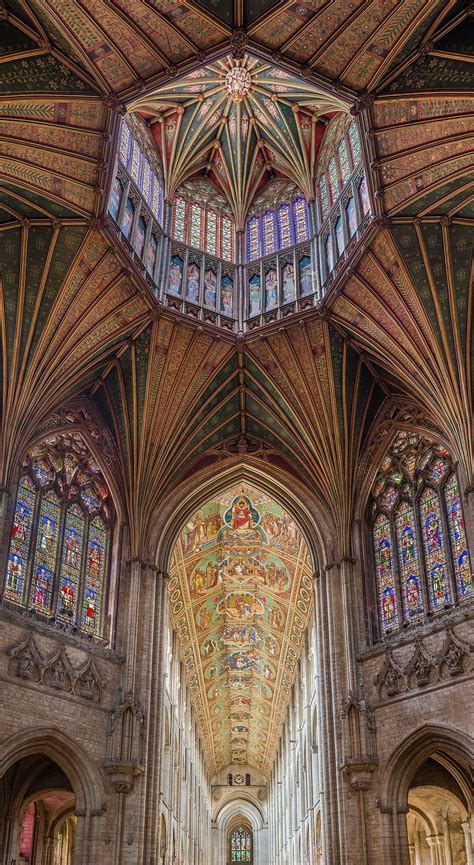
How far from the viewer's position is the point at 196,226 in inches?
1022

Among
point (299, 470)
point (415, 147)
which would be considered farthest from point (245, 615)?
point (415, 147)

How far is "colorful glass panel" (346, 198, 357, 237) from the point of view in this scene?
2158 centimetres

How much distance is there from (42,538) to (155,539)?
3.81m

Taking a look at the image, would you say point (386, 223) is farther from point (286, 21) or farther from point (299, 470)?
point (299, 470)

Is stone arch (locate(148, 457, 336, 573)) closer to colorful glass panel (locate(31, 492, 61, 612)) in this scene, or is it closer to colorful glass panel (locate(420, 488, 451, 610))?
colorful glass panel (locate(420, 488, 451, 610))

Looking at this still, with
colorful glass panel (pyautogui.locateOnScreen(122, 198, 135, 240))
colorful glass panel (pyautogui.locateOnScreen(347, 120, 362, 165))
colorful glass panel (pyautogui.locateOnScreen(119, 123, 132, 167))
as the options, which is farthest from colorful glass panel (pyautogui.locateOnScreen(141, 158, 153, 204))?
colorful glass panel (pyautogui.locateOnScreen(347, 120, 362, 165))

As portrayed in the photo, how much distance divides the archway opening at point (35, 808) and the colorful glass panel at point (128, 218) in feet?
45.8

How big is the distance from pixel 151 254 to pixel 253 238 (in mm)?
4696

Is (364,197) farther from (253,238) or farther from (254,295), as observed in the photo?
(253,238)

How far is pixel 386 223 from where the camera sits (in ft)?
63.8

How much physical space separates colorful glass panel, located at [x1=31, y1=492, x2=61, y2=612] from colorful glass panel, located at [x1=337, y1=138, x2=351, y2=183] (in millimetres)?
12236

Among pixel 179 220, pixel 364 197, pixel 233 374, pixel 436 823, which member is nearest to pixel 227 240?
pixel 179 220

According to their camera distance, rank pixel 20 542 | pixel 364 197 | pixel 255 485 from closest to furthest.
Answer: pixel 20 542, pixel 364 197, pixel 255 485

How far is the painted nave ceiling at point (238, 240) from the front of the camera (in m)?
16.9
